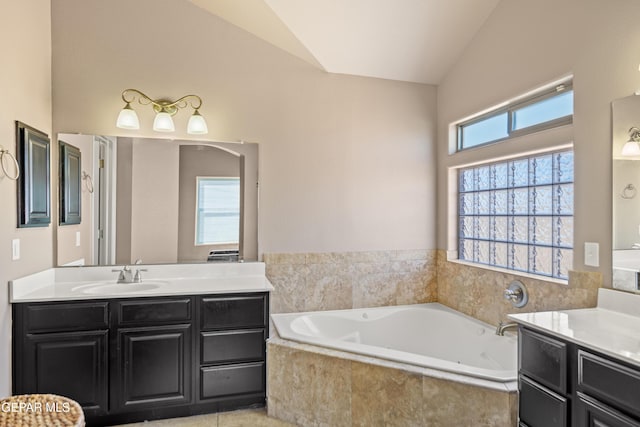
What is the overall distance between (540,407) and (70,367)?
2563 millimetres

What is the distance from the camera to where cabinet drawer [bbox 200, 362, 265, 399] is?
2557 millimetres

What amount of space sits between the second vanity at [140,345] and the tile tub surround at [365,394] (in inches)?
10.4

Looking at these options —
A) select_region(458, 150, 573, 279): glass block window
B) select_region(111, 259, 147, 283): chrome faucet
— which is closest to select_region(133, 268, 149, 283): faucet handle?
select_region(111, 259, 147, 283): chrome faucet

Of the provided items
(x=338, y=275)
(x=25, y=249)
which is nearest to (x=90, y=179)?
(x=25, y=249)

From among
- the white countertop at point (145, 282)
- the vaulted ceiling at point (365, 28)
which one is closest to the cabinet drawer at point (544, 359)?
the white countertop at point (145, 282)

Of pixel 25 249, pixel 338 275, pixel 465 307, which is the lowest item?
pixel 465 307

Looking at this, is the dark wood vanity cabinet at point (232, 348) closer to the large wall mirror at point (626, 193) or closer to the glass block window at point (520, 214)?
the glass block window at point (520, 214)

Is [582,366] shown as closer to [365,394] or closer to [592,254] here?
[592,254]

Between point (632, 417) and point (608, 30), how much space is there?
192cm

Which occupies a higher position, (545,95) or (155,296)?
(545,95)

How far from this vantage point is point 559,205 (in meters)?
2.54

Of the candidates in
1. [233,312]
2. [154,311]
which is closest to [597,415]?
[233,312]

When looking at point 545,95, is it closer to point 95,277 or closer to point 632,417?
point 632,417

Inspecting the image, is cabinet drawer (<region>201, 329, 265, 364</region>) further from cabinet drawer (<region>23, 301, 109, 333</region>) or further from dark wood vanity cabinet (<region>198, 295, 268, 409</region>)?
cabinet drawer (<region>23, 301, 109, 333</region>)
